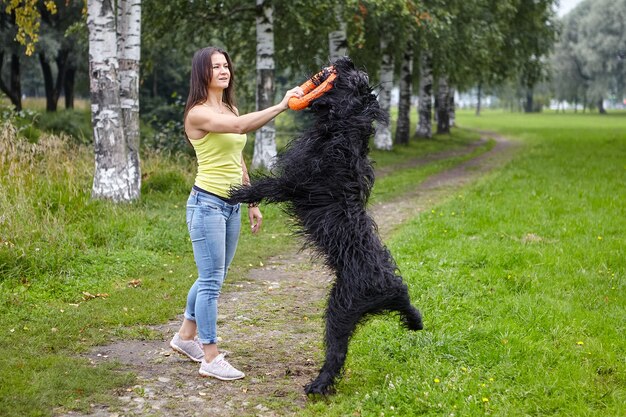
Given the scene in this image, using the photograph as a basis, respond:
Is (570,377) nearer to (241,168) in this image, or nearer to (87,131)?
(241,168)

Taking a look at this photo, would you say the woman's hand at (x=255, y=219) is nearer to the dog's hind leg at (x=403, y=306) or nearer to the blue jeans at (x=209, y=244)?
the blue jeans at (x=209, y=244)

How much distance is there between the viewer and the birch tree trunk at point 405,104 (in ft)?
88.6

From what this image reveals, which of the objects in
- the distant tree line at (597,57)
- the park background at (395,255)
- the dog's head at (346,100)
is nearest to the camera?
the dog's head at (346,100)

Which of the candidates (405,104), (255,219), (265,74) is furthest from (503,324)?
(405,104)

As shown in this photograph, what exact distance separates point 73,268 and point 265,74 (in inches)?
379

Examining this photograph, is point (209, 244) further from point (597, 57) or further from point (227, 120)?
point (597, 57)

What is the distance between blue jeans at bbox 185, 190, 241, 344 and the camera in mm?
4777

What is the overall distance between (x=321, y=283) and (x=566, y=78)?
66.2m

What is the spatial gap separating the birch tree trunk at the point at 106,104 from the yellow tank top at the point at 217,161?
6.26 metres

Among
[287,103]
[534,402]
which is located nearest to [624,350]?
[534,402]

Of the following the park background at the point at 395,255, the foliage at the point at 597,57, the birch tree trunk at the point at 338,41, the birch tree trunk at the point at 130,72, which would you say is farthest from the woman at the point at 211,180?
the foliage at the point at 597,57

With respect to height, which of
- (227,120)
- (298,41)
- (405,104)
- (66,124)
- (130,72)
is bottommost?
(227,120)

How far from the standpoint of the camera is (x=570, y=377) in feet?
15.7

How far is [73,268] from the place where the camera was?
753cm
